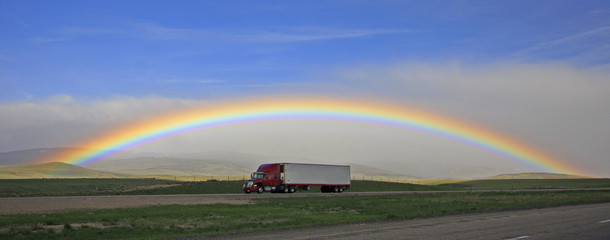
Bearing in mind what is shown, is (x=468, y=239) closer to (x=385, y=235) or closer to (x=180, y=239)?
(x=385, y=235)

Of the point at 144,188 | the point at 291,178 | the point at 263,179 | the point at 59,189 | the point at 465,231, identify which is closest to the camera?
the point at 465,231

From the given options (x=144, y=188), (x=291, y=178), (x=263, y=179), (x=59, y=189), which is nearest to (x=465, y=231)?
(x=263, y=179)

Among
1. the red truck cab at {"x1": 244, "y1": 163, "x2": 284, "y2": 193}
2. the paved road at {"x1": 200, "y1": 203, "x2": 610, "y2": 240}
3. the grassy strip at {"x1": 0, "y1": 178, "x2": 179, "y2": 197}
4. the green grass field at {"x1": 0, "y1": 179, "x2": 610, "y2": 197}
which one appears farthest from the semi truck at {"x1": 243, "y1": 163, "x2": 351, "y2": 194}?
the paved road at {"x1": 200, "y1": 203, "x2": 610, "y2": 240}

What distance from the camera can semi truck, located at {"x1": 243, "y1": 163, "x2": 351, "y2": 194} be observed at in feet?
216

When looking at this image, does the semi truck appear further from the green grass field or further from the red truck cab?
the green grass field

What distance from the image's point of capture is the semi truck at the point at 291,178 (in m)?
65.7

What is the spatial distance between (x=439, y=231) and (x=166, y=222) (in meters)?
13.8

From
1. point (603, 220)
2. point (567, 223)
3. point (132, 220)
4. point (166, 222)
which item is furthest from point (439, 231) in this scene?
point (132, 220)

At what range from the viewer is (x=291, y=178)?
222 feet

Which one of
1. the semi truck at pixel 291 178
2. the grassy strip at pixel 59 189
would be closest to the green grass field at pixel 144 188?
the grassy strip at pixel 59 189

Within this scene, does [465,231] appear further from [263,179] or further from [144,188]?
[144,188]

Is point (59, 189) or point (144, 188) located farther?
point (59, 189)

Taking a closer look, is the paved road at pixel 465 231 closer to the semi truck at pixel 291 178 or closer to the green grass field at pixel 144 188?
the semi truck at pixel 291 178

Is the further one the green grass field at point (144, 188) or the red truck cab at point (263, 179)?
the green grass field at point (144, 188)
